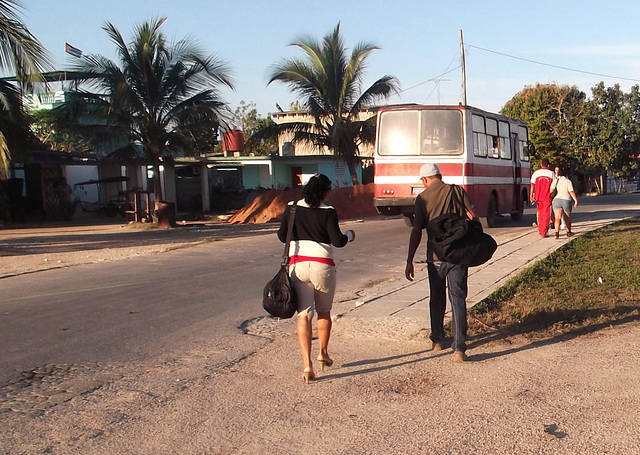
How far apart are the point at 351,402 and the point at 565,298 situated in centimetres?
436

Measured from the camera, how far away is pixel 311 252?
18.2 feet

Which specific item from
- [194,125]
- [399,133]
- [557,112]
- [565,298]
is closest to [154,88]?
[194,125]

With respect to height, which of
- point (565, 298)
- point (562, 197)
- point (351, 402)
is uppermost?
point (562, 197)

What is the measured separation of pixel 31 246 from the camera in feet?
58.7

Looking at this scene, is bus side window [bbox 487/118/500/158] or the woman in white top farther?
bus side window [bbox 487/118/500/158]

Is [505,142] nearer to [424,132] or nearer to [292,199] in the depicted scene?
[424,132]

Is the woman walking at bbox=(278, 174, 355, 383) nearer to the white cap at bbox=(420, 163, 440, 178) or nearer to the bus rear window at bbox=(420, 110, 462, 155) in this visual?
the white cap at bbox=(420, 163, 440, 178)

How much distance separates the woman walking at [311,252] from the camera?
18.2ft

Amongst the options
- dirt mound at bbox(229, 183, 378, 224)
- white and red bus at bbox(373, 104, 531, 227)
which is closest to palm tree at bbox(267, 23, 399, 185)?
dirt mound at bbox(229, 183, 378, 224)

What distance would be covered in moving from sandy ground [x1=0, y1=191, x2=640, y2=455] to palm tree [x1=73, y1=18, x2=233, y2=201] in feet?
60.5

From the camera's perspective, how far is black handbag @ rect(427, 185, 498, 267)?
5855 mm

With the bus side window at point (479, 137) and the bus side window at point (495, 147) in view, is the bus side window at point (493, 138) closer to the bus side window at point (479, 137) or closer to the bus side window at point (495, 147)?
the bus side window at point (495, 147)

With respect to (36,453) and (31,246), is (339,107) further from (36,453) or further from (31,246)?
(36,453)

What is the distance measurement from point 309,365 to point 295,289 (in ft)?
2.00
